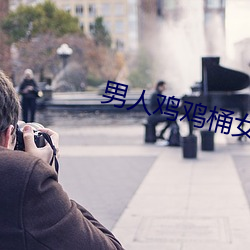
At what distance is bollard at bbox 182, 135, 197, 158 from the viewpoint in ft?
39.0

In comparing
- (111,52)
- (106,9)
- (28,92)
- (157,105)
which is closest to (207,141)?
(157,105)

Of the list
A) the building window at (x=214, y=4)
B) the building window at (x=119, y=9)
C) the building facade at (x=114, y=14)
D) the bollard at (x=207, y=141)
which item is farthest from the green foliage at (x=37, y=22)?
the building window at (x=119, y=9)

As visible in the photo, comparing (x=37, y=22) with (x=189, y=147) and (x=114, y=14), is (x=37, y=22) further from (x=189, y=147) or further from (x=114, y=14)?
(x=114, y=14)

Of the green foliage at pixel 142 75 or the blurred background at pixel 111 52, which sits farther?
the green foliage at pixel 142 75

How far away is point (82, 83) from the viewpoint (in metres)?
51.3

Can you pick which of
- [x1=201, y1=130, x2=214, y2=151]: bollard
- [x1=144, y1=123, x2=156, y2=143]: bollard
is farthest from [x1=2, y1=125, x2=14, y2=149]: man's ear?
[x1=144, y1=123, x2=156, y2=143]: bollard

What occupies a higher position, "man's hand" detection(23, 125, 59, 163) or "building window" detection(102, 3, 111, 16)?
"building window" detection(102, 3, 111, 16)

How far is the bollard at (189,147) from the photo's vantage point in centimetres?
1188

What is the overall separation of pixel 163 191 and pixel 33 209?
22.8 feet

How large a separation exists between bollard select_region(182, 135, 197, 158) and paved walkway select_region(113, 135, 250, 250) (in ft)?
2.25

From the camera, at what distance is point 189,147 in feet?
39.2

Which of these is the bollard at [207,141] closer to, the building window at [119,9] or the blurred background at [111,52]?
the blurred background at [111,52]

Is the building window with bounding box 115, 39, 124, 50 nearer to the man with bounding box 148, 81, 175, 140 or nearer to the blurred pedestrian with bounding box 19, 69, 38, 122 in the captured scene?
the blurred pedestrian with bounding box 19, 69, 38, 122

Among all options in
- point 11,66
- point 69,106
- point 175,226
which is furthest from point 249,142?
point 11,66
